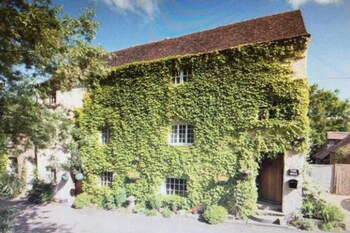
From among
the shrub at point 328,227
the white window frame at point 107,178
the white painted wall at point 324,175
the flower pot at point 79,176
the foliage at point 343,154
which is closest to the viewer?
the shrub at point 328,227

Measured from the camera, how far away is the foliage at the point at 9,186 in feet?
45.8

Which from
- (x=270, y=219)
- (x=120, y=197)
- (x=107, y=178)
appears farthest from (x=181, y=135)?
(x=270, y=219)

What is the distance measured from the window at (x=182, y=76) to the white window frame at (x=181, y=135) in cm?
246

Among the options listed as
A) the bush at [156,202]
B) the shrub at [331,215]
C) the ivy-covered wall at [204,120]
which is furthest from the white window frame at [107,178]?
the shrub at [331,215]

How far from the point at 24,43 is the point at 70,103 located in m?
8.89

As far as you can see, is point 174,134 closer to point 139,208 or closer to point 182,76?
point 182,76

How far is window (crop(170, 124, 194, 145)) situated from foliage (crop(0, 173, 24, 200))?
35.9 ft

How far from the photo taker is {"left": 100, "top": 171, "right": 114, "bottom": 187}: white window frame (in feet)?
44.9

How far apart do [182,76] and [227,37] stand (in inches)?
154

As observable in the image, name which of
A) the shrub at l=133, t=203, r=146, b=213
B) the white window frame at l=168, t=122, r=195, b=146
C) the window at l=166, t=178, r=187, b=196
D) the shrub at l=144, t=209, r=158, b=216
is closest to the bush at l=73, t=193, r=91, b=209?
the shrub at l=133, t=203, r=146, b=213

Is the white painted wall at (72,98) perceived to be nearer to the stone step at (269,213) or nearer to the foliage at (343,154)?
the stone step at (269,213)

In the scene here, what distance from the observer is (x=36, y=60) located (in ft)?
24.4

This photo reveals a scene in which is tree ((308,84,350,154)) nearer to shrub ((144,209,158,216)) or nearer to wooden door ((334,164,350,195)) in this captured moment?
wooden door ((334,164,350,195))

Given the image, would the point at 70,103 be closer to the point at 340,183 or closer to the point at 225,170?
the point at 225,170
